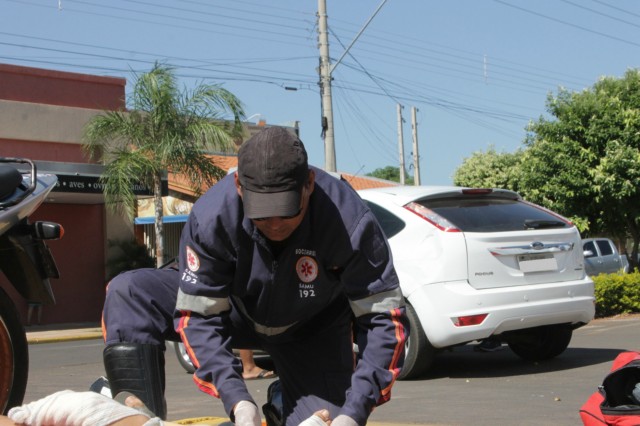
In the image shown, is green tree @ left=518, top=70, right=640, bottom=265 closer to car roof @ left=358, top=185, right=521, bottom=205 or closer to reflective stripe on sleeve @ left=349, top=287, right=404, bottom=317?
car roof @ left=358, top=185, right=521, bottom=205

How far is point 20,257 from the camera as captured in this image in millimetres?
4711

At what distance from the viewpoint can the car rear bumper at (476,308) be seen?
7367 mm

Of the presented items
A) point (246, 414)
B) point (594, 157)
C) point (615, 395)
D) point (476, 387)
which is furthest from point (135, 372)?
point (594, 157)

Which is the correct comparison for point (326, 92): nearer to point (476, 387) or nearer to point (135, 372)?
point (476, 387)

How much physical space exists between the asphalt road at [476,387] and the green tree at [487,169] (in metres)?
30.7

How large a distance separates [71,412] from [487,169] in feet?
133

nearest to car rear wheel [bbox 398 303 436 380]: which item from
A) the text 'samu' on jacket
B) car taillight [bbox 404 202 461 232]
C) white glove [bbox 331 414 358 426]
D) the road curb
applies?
car taillight [bbox 404 202 461 232]

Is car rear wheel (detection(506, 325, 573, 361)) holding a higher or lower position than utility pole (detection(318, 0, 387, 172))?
lower

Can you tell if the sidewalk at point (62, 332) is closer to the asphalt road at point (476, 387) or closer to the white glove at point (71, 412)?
the asphalt road at point (476, 387)

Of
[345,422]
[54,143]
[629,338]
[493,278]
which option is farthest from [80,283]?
[345,422]

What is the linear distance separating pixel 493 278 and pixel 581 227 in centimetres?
1456

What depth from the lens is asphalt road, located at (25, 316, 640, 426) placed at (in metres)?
5.93

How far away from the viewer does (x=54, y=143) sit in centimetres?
2159

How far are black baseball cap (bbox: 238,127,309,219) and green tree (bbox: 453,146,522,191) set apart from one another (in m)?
38.3
